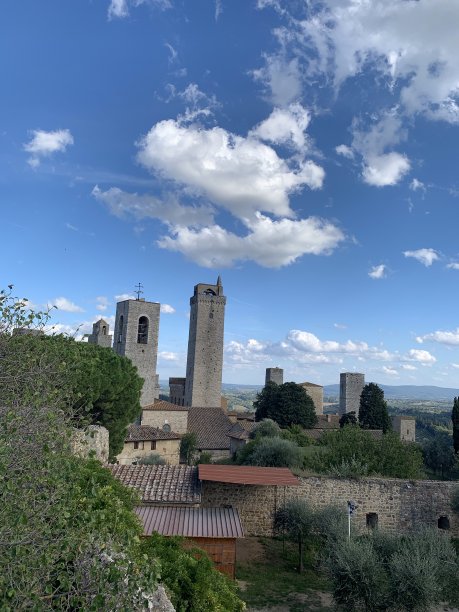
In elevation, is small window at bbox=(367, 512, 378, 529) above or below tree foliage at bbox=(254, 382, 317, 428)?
below

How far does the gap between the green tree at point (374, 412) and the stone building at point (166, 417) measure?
23.6 m

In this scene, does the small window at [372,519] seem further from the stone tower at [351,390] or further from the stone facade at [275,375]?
the stone facade at [275,375]

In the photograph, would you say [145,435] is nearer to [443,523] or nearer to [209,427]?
[209,427]

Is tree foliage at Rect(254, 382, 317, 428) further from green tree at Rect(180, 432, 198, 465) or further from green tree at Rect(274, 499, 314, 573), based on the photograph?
green tree at Rect(274, 499, 314, 573)

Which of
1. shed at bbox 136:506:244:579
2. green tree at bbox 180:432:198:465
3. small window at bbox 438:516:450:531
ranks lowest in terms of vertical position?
green tree at bbox 180:432:198:465

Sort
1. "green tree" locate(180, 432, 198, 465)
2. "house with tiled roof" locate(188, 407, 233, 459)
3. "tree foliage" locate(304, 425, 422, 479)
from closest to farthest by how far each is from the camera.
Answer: "tree foliage" locate(304, 425, 422, 479)
"green tree" locate(180, 432, 198, 465)
"house with tiled roof" locate(188, 407, 233, 459)

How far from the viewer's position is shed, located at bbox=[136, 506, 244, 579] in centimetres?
1074

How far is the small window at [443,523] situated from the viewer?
55.6 ft

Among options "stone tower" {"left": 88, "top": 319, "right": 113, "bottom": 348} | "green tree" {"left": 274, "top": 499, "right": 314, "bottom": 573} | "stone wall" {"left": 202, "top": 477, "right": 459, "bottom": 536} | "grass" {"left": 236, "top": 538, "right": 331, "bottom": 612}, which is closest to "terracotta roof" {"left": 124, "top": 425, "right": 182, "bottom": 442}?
"stone wall" {"left": 202, "top": 477, "right": 459, "bottom": 536}

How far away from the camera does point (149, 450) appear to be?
1252 inches

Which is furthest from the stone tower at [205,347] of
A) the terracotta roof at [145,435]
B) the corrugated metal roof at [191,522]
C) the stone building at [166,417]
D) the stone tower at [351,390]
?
the corrugated metal roof at [191,522]

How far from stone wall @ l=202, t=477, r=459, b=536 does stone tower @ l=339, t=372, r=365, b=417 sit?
55231 millimetres

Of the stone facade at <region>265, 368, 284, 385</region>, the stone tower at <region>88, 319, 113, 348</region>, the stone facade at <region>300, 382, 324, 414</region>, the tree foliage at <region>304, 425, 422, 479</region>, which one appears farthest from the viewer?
the stone facade at <region>265, 368, 284, 385</region>

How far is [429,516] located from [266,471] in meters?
6.45
